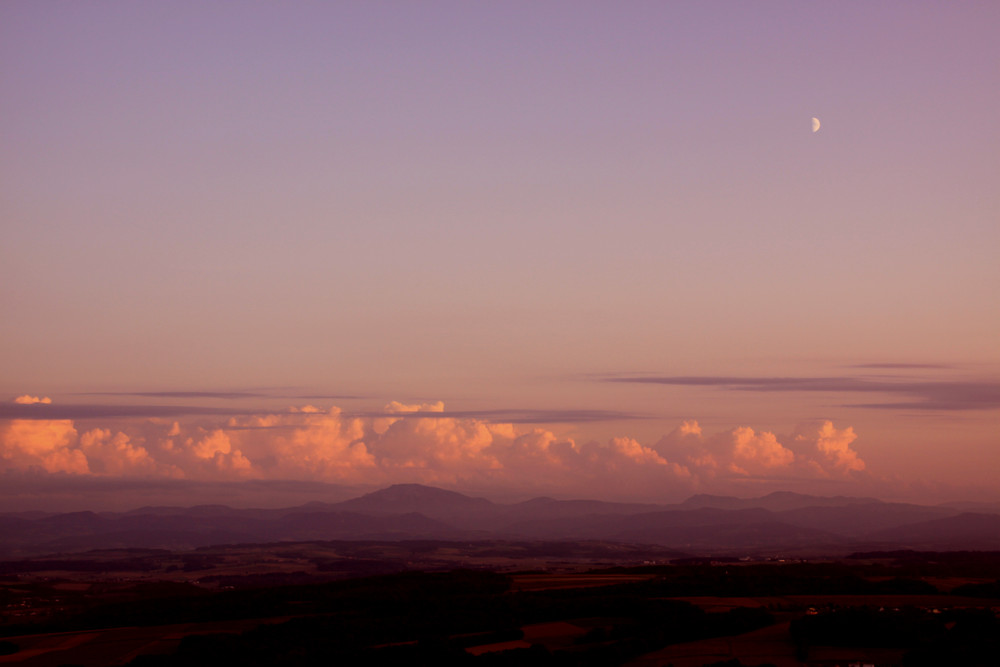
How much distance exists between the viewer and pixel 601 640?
8244cm

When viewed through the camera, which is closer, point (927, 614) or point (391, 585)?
point (927, 614)

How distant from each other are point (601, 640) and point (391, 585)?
210 ft

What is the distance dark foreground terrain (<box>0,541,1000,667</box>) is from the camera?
76250 millimetres

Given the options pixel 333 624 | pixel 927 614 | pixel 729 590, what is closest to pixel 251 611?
pixel 333 624

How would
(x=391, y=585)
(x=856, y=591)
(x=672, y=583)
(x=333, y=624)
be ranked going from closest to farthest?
(x=333, y=624)
(x=856, y=591)
(x=672, y=583)
(x=391, y=585)

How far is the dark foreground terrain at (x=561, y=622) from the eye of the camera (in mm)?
76250

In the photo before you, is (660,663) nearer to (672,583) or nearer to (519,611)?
(519,611)

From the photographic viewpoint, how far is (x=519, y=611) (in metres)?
103

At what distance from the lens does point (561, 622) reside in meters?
98.1

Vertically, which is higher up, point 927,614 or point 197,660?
point 927,614

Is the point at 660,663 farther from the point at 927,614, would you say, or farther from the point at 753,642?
the point at 927,614

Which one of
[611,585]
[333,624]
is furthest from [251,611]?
[611,585]

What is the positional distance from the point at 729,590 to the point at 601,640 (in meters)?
39.1

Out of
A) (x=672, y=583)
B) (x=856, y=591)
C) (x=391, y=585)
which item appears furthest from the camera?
(x=391, y=585)
